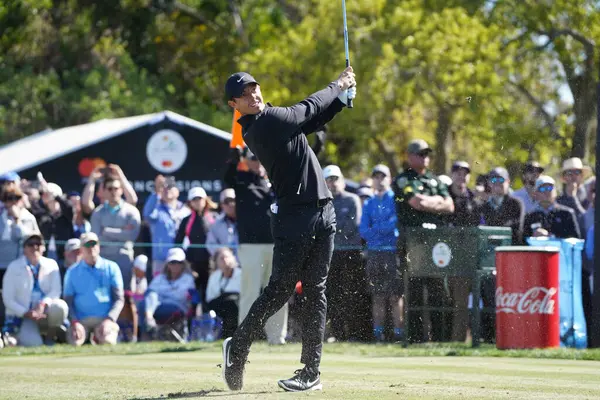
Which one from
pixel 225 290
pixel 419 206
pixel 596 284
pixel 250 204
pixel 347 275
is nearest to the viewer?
pixel 419 206

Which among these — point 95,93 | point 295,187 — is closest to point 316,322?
point 295,187

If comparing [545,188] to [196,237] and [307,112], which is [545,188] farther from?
[307,112]

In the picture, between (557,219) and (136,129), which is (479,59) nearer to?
(136,129)

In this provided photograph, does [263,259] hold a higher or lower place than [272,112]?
lower

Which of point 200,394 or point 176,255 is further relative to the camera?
point 176,255

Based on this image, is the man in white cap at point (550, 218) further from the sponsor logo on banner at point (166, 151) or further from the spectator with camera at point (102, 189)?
the sponsor logo on banner at point (166, 151)

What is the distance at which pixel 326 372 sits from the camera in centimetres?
1038

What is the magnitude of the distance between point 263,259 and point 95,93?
29.0m

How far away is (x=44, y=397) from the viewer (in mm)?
8602

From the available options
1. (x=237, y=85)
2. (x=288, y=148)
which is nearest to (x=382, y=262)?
(x=288, y=148)

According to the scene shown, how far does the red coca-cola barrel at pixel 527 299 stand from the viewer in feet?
43.4

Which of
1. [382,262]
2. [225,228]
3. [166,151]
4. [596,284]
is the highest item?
[166,151]

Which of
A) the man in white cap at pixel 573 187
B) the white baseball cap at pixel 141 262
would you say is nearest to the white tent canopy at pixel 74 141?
the white baseball cap at pixel 141 262

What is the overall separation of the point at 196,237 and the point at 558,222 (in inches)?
188
